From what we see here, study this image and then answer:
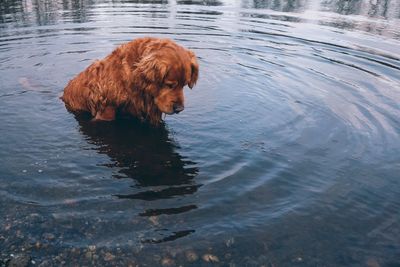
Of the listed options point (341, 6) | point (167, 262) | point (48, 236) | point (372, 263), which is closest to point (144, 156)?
point (48, 236)

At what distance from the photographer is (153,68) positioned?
6230 mm

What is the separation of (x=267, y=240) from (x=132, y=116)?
162 inches

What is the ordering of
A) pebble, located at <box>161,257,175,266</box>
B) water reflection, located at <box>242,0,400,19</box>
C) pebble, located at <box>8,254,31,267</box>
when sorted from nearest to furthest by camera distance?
1. pebble, located at <box>8,254,31,267</box>
2. pebble, located at <box>161,257,175,266</box>
3. water reflection, located at <box>242,0,400,19</box>

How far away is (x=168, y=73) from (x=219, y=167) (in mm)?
1816

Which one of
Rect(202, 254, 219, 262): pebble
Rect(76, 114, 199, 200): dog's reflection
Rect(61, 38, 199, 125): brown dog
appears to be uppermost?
Rect(61, 38, 199, 125): brown dog

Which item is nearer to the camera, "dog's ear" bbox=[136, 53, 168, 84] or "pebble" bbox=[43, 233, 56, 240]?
"pebble" bbox=[43, 233, 56, 240]

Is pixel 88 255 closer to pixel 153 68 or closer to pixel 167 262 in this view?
pixel 167 262

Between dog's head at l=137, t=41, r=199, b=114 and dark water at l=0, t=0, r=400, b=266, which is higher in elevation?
dog's head at l=137, t=41, r=199, b=114

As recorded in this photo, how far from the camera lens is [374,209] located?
5.22 m

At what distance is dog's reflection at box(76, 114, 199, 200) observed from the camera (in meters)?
5.56

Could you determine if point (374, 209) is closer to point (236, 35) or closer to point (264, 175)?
point (264, 175)

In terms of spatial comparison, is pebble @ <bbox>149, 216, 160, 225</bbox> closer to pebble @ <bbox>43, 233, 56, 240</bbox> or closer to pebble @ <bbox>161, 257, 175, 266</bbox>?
pebble @ <bbox>161, 257, 175, 266</bbox>

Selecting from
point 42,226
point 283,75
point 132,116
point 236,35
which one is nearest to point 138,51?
point 132,116

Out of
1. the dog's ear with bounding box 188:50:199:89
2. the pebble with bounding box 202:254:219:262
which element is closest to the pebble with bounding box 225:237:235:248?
the pebble with bounding box 202:254:219:262
